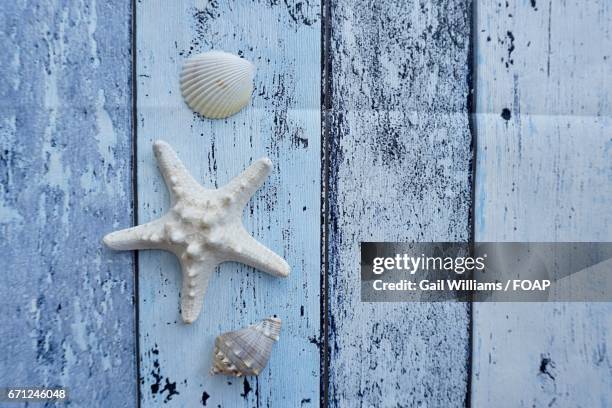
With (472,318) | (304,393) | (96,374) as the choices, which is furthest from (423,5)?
(96,374)

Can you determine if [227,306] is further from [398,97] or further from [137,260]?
[398,97]

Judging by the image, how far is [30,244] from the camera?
0.52 metres

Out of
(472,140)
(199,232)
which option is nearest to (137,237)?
(199,232)

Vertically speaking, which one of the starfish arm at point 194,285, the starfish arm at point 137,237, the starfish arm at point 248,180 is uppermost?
the starfish arm at point 248,180

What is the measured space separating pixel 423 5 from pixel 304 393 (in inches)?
25.9

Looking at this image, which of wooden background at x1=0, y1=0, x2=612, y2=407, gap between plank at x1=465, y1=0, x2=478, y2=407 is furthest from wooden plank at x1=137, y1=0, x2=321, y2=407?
gap between plank at x1=465, y1=0, x2=478, y2=407

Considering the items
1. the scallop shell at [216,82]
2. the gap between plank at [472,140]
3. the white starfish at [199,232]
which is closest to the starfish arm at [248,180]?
the white starfish at [199,232]

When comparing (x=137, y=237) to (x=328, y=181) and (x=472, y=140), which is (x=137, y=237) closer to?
(x=328, y=181)

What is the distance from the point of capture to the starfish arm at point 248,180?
Answer: 533 mm

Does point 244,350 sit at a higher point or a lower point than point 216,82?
lower

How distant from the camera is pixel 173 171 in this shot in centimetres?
53

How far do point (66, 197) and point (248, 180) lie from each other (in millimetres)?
271

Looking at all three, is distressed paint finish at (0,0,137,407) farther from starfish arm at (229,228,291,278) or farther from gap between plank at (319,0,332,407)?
gap between plank at (319,0,332,407)

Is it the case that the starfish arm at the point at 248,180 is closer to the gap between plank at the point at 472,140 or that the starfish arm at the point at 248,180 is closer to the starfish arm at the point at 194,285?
the starfish arm at the point at 194,285
